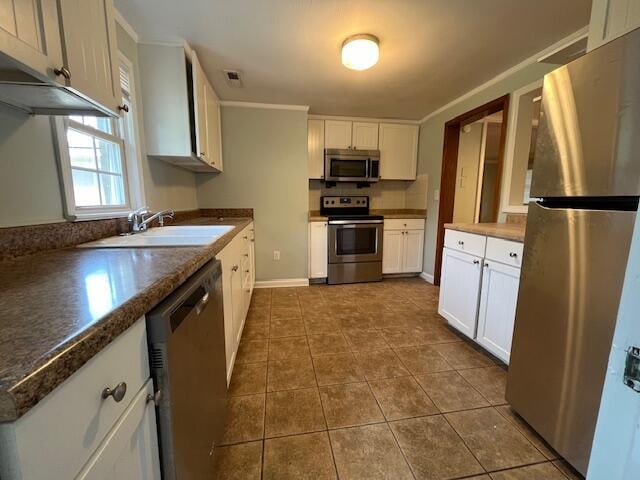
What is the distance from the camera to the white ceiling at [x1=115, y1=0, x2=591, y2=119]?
5.08 ft

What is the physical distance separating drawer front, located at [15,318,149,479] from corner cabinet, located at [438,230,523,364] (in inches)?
72.9

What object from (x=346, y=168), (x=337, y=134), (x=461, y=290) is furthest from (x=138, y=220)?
(x=337, y=134)

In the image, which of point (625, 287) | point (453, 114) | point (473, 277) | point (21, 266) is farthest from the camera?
point (453, 114)

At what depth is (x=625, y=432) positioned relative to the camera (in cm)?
45

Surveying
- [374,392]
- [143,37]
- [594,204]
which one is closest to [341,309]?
[374,392]

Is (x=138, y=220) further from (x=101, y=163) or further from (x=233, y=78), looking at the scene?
(x=233, y=78)

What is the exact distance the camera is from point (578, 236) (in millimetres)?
1039

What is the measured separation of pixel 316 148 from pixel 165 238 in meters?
2.49

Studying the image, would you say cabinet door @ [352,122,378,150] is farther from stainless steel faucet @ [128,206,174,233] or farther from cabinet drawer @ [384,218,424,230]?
stainless steel faucet @ [128,206,174,233]

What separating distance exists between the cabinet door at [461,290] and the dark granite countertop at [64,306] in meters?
1.86

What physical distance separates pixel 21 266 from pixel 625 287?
60.0 inches

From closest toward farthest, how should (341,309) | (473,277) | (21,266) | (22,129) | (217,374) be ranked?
(21,266) → (22,129) → (217,374) → (473,277) → (341,309)

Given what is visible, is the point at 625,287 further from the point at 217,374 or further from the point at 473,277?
the point at 473,277

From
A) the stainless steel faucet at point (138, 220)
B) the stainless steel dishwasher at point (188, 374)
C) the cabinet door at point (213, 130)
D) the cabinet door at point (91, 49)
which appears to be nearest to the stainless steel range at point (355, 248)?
the cabinet door at point (213, 130)
